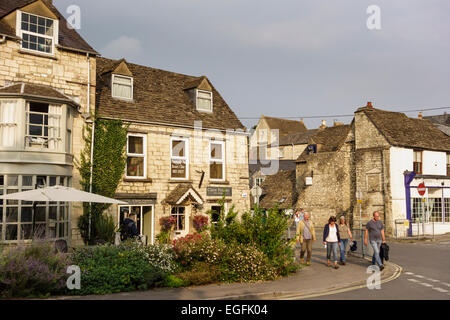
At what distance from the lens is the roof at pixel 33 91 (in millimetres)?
16359

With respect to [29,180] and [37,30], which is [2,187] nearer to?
[29,180]

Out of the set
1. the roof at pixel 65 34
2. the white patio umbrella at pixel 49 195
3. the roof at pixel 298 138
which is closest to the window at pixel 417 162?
the roof at pixel 65 34

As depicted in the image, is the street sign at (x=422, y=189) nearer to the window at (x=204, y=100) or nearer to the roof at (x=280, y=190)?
the window at (x=204, y=100)

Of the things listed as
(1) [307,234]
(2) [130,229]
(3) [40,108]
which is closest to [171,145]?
(3) [40,108]

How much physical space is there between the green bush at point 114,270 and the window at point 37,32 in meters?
9.56

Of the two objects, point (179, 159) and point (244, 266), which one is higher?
point (179, 159)

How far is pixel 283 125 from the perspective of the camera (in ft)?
247

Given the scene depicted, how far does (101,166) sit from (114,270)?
28.5ft

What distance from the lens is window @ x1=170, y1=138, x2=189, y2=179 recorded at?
72.7 ft

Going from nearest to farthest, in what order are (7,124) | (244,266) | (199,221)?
(244,266), (7,124), (199,221)

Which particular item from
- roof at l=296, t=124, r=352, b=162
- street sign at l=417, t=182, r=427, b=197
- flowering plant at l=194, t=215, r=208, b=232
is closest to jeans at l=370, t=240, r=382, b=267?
flowering plant at l=194, t=215, r=208, b=232

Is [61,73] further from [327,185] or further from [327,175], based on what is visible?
[327,185]

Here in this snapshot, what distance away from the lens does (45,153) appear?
16.9 meters
